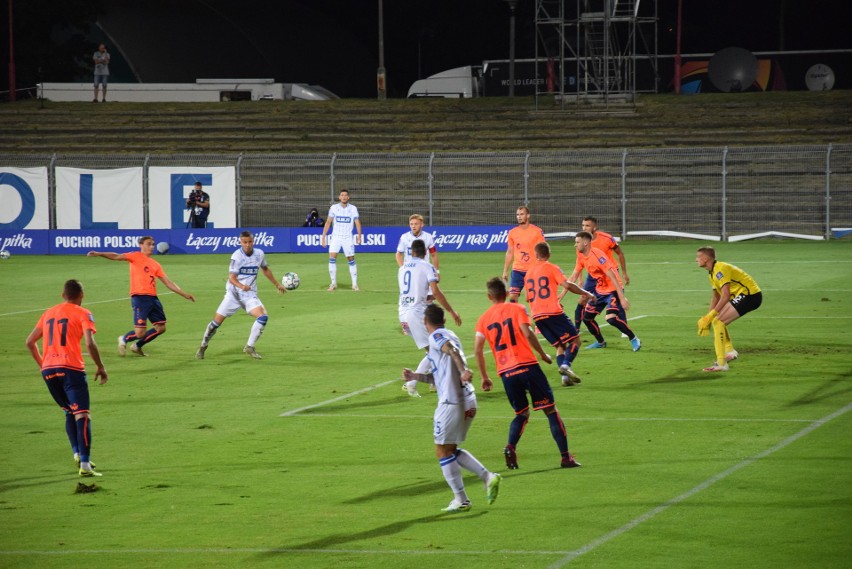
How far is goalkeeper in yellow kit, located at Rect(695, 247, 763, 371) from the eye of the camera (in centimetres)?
1691

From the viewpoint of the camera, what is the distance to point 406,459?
12.5m

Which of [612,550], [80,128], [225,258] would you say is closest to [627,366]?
[612,550]

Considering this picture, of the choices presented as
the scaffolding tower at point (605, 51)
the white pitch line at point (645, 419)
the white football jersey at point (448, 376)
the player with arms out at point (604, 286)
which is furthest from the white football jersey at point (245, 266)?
the scaffolding tower at point (605, 51)

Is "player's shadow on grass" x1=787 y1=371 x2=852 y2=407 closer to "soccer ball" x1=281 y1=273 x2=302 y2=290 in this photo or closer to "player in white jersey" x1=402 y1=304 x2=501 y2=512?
"player in white jersey" x1=402 y1=304 x2=501 y2=512

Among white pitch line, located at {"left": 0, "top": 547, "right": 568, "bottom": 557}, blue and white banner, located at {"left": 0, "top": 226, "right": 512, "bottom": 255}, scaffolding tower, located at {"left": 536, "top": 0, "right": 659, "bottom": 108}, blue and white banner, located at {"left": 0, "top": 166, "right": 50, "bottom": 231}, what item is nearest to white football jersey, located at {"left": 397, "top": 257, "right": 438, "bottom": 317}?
white pitch line, located at {"left": 0, "top": 547, "right": 568, "bottom": 557}

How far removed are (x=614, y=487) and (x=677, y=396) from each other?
487 centimetres

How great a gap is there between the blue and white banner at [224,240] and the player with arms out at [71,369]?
3004cm

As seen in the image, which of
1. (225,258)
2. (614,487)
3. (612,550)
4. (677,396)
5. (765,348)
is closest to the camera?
(612,550)

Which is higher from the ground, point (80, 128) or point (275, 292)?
point (80, 128)

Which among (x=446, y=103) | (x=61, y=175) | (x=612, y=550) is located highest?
(x=446, y=103)

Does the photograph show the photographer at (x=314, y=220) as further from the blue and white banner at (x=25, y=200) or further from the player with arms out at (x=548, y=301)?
the player with arms out at (x=548, y=301)

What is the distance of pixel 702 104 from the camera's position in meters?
50.6

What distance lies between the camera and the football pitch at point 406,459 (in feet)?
30.8

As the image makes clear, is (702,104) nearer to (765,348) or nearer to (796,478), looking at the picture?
(765,348)
